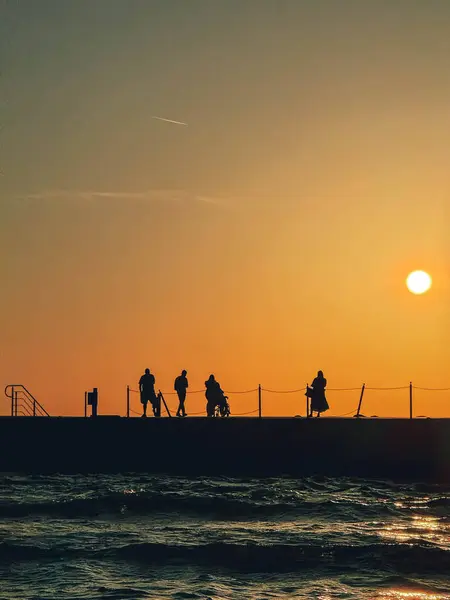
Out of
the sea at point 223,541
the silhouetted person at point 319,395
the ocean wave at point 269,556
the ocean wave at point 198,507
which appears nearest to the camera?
the sea at point 223,541

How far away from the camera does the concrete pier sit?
31266 millimetres

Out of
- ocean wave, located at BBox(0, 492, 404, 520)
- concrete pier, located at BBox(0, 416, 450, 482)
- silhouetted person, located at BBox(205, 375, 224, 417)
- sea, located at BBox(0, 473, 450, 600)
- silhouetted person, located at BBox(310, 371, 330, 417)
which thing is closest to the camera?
sea, located at BBox(0, 473, 450, 600)

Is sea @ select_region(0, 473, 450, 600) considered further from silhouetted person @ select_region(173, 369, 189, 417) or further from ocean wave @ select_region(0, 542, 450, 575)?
silhouetted person @ select_region(173, 369, 189, 417)

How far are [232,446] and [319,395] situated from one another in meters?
3.79

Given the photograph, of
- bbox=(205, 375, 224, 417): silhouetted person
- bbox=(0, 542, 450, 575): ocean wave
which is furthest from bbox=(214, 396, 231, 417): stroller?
bbox=(0, 542, 450, 575): ocean wave

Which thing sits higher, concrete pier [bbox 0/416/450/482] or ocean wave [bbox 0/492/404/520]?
concrete pier [bbox 0/416/450/482]

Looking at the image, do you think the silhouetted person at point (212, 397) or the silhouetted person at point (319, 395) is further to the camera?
the silhouetted person at point (212, 397)

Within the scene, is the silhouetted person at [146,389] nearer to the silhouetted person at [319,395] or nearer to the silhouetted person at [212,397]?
the silhouetted person at [212,397]

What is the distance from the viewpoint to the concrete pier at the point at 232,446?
3127cm

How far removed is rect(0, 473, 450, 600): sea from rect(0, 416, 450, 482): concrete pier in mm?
2488

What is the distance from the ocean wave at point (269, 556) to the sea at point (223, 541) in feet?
0.06

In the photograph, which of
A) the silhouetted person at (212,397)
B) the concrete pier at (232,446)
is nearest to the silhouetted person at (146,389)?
the concrete pier at (232,446)

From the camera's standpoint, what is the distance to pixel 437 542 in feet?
59.9

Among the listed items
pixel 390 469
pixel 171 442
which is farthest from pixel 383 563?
pixel 171 442
